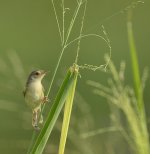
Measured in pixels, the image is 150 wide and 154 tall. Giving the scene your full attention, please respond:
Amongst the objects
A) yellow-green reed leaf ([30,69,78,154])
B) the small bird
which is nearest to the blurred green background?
the small bird

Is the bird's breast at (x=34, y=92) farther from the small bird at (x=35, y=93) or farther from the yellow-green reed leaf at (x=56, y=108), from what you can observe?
the yellow-green reed leaf at (x=56, y=108)

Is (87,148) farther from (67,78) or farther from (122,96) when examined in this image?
(67,78)

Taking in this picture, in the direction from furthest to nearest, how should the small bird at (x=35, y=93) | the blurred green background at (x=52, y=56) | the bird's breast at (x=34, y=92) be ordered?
the blurred green background at (x=52, y=56) → the bird's breast at (x=34, y=92) → the small bird at (x=35, y=93)

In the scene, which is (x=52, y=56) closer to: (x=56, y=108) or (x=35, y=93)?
(x=35, y=93)

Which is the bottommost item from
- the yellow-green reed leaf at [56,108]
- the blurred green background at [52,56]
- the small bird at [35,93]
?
the yellow-green reed leaf at [56,108]

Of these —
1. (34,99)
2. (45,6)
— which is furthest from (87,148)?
(45,6)

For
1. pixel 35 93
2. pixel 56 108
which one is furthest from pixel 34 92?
pixel 56 108

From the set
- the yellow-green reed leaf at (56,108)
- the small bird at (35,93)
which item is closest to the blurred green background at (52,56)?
the small bird at (35,93)

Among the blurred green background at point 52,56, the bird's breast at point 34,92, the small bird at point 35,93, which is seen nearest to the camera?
the small bird at point 35,93
